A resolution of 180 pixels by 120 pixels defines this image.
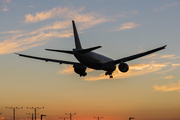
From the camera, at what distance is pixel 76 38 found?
66.2 m

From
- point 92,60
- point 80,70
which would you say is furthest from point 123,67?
point 80,70

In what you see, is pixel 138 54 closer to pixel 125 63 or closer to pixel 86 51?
pixel 125 63

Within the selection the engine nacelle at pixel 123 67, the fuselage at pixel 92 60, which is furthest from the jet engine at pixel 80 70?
the engine nacelle at pixel 123 67

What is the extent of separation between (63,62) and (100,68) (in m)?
9.64

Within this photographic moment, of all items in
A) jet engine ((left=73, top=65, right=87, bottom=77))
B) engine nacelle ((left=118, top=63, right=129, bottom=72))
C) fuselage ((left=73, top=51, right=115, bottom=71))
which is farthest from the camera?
jet engine ((left=73, top=65, right=87, bottom=77))

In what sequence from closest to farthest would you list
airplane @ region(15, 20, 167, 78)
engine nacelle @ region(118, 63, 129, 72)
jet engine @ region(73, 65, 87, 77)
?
airplane @ region(15, 20, 167, 78)
engine nacelle @ region(118, 63, 129, 72)
jet engine @ region(73, 65, 87, 77)

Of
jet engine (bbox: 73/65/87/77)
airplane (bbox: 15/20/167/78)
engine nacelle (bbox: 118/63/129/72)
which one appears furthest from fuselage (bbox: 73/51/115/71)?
jet engine (bbox: 73/65/87/77)

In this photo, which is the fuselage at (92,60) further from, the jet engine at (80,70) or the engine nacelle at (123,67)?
the jet engine at (80,70)

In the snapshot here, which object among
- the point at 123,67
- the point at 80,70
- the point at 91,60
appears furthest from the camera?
the point at 80,70

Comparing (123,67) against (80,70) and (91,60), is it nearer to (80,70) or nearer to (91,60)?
(91,60)

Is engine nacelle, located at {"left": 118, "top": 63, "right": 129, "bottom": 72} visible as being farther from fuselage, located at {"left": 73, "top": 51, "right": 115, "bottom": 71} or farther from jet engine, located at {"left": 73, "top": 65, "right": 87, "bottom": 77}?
jet engine, located at {"left": 73, "top": 65, "right": 87, "bottom": 77}

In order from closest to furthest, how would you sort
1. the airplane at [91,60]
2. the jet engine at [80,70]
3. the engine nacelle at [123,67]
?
1. the airplane at [91,60]
2. the engine nacelle at [123,67]
3. the jet engine at [80,70]

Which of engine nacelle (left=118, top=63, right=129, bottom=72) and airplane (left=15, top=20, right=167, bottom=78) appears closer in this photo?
airplane (left=15, top=20, right=167, bottom=78)

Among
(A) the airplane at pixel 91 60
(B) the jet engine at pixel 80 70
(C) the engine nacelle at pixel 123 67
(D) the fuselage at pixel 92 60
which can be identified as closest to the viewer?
(A) the airplane at pixel 91 60
